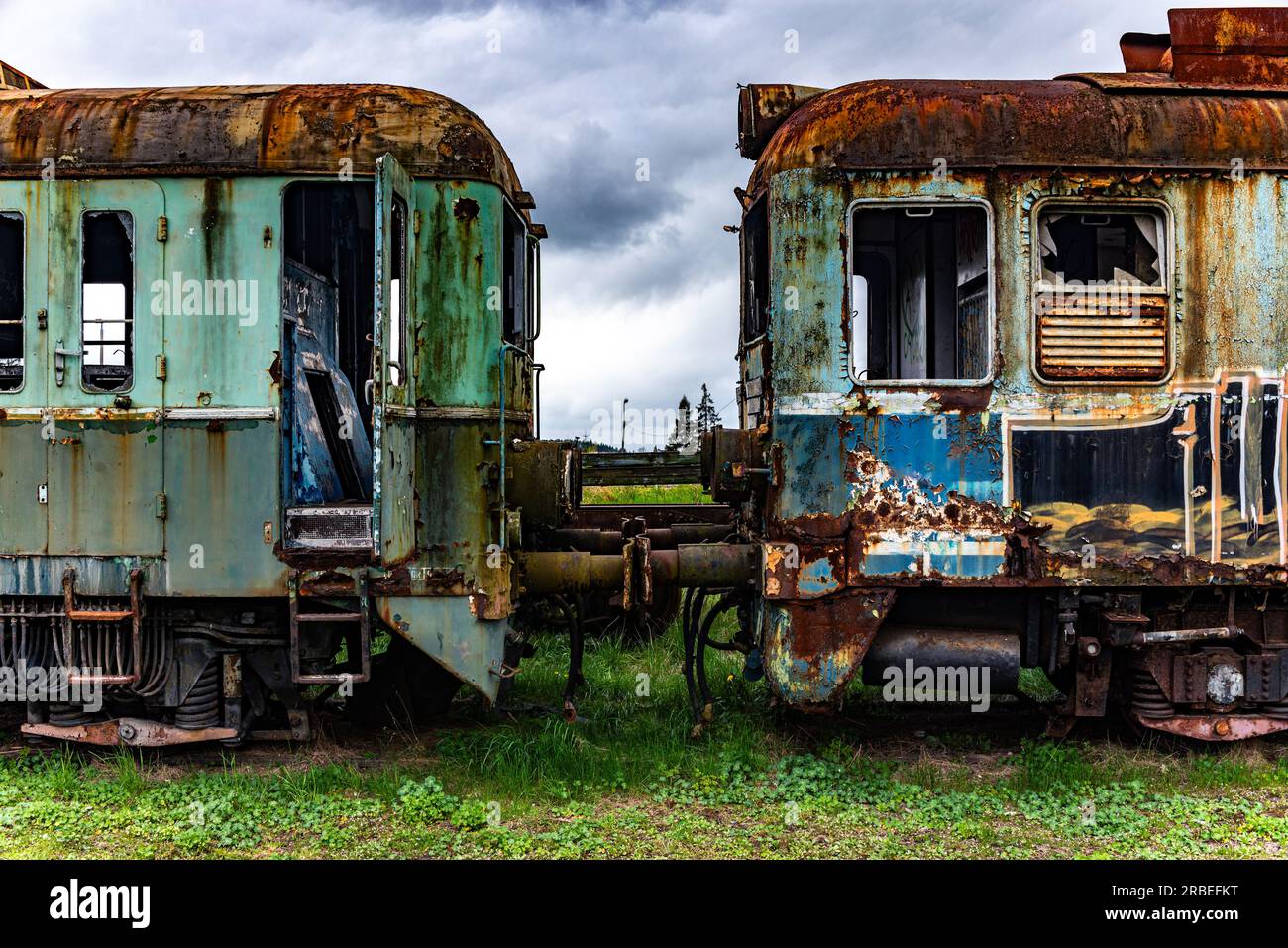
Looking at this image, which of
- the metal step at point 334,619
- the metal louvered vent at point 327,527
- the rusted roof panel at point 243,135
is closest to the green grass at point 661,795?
the metal step at point 334,619

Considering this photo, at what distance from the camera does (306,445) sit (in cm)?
587

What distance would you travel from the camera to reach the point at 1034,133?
5.56m

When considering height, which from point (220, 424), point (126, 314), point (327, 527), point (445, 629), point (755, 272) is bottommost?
point (445, 629)

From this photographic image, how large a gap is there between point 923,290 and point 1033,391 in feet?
4.56

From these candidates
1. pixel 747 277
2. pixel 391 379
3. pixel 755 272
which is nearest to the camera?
pixel 391 379

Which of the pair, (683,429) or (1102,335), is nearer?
(1102,335)

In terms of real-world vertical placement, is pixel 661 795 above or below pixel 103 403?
below

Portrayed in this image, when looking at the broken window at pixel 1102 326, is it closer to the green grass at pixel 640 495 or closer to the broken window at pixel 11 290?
the broken window at pixel 11 290

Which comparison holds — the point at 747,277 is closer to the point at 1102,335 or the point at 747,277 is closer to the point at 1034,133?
the point at 1034,133

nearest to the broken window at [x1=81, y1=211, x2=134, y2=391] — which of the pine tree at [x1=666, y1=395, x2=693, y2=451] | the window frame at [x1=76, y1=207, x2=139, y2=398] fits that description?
the window frame at [x1=76, y1=207, x2=139, y2=398]

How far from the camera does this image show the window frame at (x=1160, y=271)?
5.50 m

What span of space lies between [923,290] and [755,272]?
1124 mm

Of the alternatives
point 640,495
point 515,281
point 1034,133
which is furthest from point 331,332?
point 640,495

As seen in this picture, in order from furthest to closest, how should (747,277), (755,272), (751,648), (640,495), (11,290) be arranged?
(640,495), (747,277), (755,272), (11,290), (751,648)
